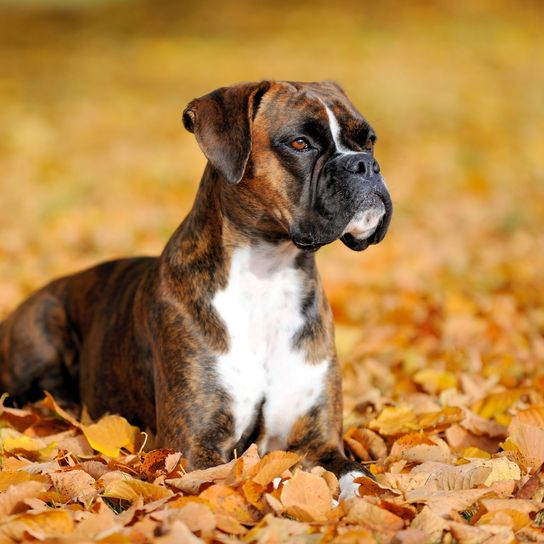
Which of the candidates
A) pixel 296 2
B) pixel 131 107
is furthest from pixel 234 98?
pixel 296 2

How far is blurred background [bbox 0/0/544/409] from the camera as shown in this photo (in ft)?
22.0

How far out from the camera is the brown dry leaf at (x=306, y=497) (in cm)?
323

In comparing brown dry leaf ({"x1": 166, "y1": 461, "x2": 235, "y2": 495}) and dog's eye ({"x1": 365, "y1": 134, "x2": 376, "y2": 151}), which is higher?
dog's eye ({"x1": 365, "y1": 134, "x2": 376, "y2": 151})

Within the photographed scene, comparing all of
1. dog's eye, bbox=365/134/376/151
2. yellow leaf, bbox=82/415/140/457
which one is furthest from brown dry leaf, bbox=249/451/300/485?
dog's eye, bbox=365/134/376/151

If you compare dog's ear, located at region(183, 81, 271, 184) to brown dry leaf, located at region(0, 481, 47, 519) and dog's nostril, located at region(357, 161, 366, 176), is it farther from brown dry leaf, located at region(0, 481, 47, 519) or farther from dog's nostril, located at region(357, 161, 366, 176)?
brown dry leaf, located at region(0, 481, 47, 519)

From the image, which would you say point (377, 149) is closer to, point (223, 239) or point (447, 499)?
point (223, 239)

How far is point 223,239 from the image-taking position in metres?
4.01

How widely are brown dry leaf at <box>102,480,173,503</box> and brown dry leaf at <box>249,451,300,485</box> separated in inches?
12.4

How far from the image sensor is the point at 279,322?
4.04 metres

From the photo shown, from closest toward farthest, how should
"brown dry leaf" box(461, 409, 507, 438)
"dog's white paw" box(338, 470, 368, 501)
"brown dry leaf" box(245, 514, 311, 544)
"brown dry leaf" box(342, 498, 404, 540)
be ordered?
"brown dry leaf" box(245, 514, 311, 544) < "brown dry leaf" box(342, 498, 404, 540) < "dog's white paw" box(338, 470, 368, 501) < "brown dry leaf" box(461, 409, 507, 438)

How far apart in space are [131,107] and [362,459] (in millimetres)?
12560

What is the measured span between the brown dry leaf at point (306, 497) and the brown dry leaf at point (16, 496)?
85 cm

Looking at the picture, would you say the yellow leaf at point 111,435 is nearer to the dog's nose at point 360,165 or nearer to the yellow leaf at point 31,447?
the yellow leaf at point 31,447

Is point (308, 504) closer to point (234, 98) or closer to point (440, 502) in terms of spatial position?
point (440, 502)
